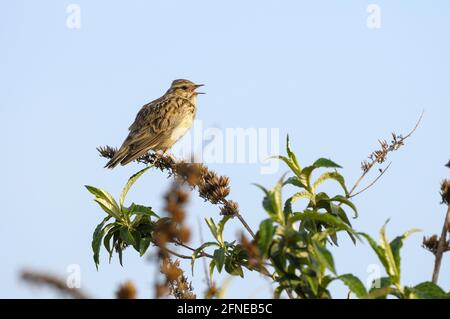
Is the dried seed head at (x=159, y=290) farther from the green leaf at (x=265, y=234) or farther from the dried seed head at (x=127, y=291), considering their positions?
the green leaf at (x=265, y=234)

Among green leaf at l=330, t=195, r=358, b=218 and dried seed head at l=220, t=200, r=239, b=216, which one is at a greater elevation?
dried seed head at l=220, t=200, r=239, b=216

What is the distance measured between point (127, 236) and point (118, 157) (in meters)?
6.33

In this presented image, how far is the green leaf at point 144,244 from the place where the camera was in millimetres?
4872

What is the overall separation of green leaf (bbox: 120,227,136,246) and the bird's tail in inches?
210

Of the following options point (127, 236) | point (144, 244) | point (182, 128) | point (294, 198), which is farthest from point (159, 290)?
point (182, 128)

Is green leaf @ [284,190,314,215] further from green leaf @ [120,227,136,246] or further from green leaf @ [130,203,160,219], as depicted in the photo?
green leaf @ [120,227,136,246]

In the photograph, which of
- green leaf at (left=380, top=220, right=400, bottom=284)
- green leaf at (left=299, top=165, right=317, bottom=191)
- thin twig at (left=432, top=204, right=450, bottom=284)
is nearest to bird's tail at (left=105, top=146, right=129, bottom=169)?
green leaf at (left=299, top=165, right=317, bottom=191)

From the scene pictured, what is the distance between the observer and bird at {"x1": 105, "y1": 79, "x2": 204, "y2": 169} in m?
12.3

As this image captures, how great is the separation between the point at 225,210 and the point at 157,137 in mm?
7898

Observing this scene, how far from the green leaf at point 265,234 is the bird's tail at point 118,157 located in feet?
25.4

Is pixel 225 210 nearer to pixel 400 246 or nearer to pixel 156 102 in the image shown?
pixel 400 246

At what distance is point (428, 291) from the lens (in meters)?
2.88

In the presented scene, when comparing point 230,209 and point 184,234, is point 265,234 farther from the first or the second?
point 230,209

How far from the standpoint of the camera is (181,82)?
1642 cm
